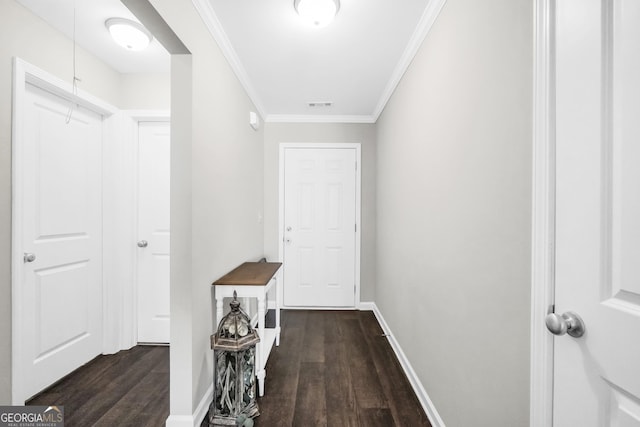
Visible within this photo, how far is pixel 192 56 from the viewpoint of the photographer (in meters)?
1.57

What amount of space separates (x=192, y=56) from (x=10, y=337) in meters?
1.88

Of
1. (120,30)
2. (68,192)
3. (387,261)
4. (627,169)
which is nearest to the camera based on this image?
(627,169)

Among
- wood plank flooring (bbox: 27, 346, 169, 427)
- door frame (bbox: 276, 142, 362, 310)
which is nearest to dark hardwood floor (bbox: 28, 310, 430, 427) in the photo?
wood plank flooring (bbox: 27, 346, 169, 427)

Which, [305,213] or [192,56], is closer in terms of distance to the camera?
[192,56]

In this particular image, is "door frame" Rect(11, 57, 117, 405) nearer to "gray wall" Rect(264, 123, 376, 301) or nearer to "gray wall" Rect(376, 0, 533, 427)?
"gray wall" Rect(264, 123, 376, 301)

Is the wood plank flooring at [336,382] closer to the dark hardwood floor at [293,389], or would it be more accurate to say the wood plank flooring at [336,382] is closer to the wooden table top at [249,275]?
the dark hardwood floor at [293,389]

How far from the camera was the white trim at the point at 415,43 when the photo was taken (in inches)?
64.1

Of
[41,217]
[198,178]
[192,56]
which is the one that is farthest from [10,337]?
[192,56]

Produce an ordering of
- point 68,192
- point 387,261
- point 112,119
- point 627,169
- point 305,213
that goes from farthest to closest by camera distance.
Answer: point 305,213 < point 387,261 < point 112,119 < point 68,192 < point 627,169

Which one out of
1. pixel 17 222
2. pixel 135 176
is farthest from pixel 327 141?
pixel 17 222

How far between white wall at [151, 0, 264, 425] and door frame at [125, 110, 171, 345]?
780 mm

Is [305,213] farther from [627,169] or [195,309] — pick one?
[627,169]

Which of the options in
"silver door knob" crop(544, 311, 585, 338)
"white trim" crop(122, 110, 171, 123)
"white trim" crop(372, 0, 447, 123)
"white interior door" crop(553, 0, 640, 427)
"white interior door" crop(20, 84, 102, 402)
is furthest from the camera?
"white trim" crop(122, 110, 171, 123)

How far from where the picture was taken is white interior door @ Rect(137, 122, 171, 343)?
250 centimetres
